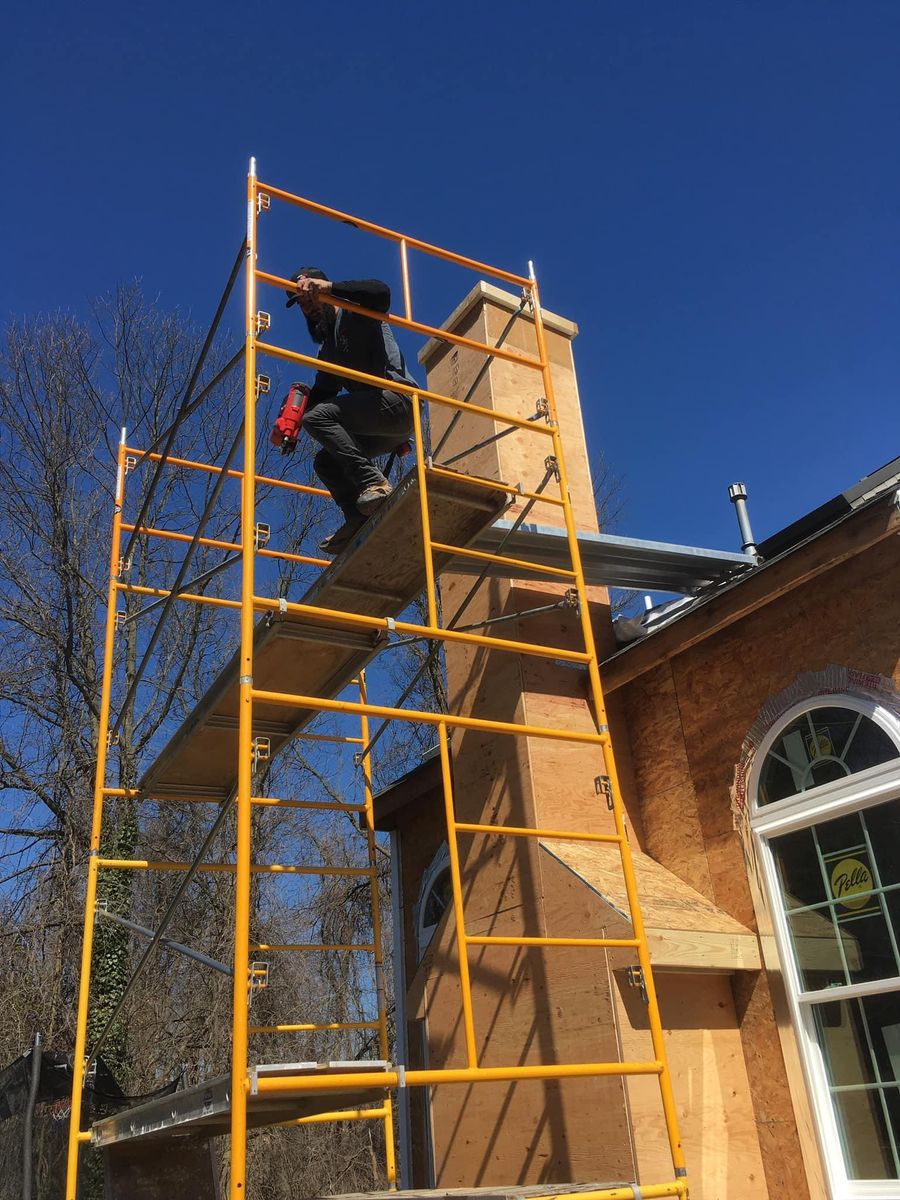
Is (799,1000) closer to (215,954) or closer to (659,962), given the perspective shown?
(659,962)

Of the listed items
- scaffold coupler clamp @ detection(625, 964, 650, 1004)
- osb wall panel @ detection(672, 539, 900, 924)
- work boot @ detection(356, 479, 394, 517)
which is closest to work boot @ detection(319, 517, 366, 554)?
work boot @ detection(356, 479, 394, 517)

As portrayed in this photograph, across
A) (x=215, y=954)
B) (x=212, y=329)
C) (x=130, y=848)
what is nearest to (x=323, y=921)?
(x=215, y=954)

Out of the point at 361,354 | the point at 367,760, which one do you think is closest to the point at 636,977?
the point at 367,760

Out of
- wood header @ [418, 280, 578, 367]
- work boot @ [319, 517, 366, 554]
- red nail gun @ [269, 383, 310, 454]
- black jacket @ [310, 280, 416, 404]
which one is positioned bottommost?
work boot @ [319, 517, 366, 554]

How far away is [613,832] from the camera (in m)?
6.49

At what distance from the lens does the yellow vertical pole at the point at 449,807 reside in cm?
382

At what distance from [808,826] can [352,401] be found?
3614 millimetres

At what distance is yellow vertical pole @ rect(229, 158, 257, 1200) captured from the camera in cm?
320

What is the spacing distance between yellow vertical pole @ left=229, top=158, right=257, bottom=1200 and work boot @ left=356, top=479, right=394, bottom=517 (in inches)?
30.5

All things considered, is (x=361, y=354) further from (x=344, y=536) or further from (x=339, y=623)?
(x=339, y=623)

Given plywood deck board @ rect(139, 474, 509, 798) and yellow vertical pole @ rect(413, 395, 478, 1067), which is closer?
yellow vertical pole @ rect(413, 395, 478, 1067)

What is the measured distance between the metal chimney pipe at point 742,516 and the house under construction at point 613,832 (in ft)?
1.88

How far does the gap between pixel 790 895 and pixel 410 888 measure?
14.1ft

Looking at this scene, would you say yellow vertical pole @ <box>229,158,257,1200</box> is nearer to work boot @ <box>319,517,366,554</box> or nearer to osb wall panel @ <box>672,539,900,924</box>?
work boot @ <box>319,517,366,554</box>
